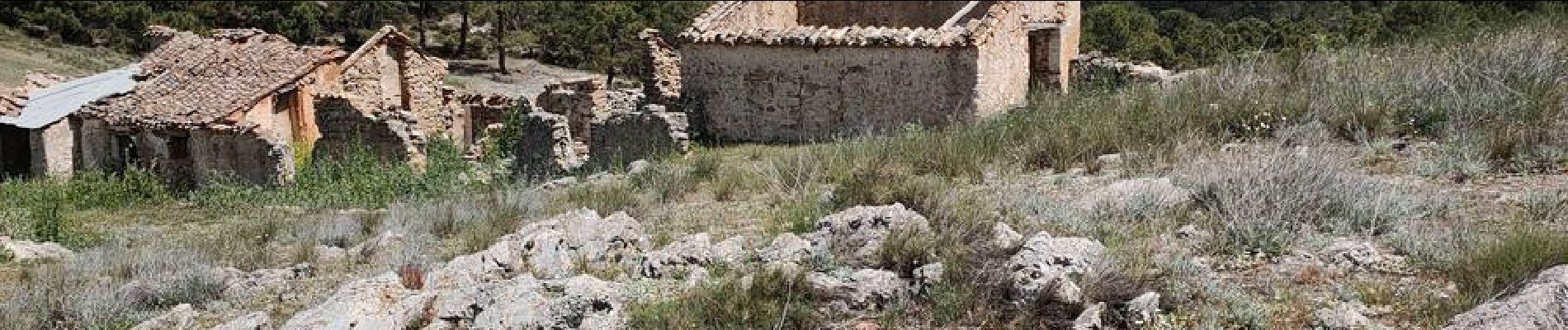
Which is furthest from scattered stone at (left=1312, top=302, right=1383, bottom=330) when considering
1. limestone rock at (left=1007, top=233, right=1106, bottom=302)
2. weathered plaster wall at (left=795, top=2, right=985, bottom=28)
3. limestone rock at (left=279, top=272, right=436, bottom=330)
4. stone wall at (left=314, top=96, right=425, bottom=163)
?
stone wall at (left=314, top=96, right=425, bottom=163)

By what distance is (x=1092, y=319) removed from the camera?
5.77m

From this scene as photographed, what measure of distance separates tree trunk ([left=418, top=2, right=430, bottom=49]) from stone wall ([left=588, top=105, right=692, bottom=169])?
25.6m

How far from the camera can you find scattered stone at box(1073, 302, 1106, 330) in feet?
18.9

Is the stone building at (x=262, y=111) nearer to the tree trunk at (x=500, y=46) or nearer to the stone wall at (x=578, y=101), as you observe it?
the stone wall at (x=578, y=101)

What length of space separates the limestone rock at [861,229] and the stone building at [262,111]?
1141 cm

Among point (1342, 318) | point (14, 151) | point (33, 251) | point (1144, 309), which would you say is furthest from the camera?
point (14, 151)

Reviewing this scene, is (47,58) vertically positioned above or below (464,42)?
above

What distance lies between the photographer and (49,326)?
7191mm

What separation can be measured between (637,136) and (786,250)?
8.18 metres

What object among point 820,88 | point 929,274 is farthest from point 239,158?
point 929,274

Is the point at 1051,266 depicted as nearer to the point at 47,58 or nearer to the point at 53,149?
the point at 53,149

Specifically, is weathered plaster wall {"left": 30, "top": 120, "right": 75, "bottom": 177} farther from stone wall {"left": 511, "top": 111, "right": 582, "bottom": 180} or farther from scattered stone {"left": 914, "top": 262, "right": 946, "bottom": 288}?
scattered stone {"left": 914, "top": 262, "right": 946, "bottom": 288}

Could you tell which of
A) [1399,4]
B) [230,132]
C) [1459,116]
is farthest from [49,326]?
[1399,4]

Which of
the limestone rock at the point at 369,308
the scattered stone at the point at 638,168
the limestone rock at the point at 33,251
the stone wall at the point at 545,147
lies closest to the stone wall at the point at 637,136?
the stone wall at the point at 545,147
